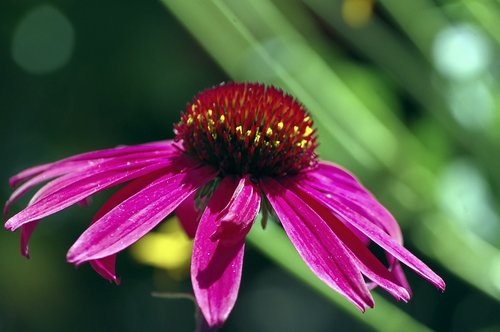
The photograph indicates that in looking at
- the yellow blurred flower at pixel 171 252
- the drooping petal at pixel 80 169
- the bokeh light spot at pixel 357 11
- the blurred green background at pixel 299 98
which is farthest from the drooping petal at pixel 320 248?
the bokeh light spot at pixel 357 11

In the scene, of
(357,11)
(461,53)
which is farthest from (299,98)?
(461,53)

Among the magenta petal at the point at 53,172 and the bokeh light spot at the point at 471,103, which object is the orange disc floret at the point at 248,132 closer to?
the magenta petal at the point at 53,172

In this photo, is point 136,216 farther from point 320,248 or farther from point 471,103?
point 471,103

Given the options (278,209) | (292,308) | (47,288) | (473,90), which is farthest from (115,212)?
(292,308)

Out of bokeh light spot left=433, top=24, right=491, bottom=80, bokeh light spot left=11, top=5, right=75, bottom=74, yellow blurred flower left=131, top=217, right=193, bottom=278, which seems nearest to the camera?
yellow blurred flower left=131, top=217, right=193, bottom=278

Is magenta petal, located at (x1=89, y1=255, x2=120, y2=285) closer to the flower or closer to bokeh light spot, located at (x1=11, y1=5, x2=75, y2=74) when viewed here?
the flower

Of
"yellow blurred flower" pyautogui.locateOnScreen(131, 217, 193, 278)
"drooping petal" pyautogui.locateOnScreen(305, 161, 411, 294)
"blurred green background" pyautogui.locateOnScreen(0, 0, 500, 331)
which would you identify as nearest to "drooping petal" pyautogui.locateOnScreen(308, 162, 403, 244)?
"drooping petal" pyautogui.locateOnScreen(305, 161, 411, 294)

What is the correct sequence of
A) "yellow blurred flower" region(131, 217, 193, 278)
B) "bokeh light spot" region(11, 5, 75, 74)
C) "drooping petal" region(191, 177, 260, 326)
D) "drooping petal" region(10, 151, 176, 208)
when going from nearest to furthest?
"drooping petal" region(191, 177, 260, 326)
"drooping petal" region(10, 151, 176, 208)
"yellow blurred flower" region(131, 217, 193, 278)
"bokeh light spot" region(11, 5, 75, 74)
